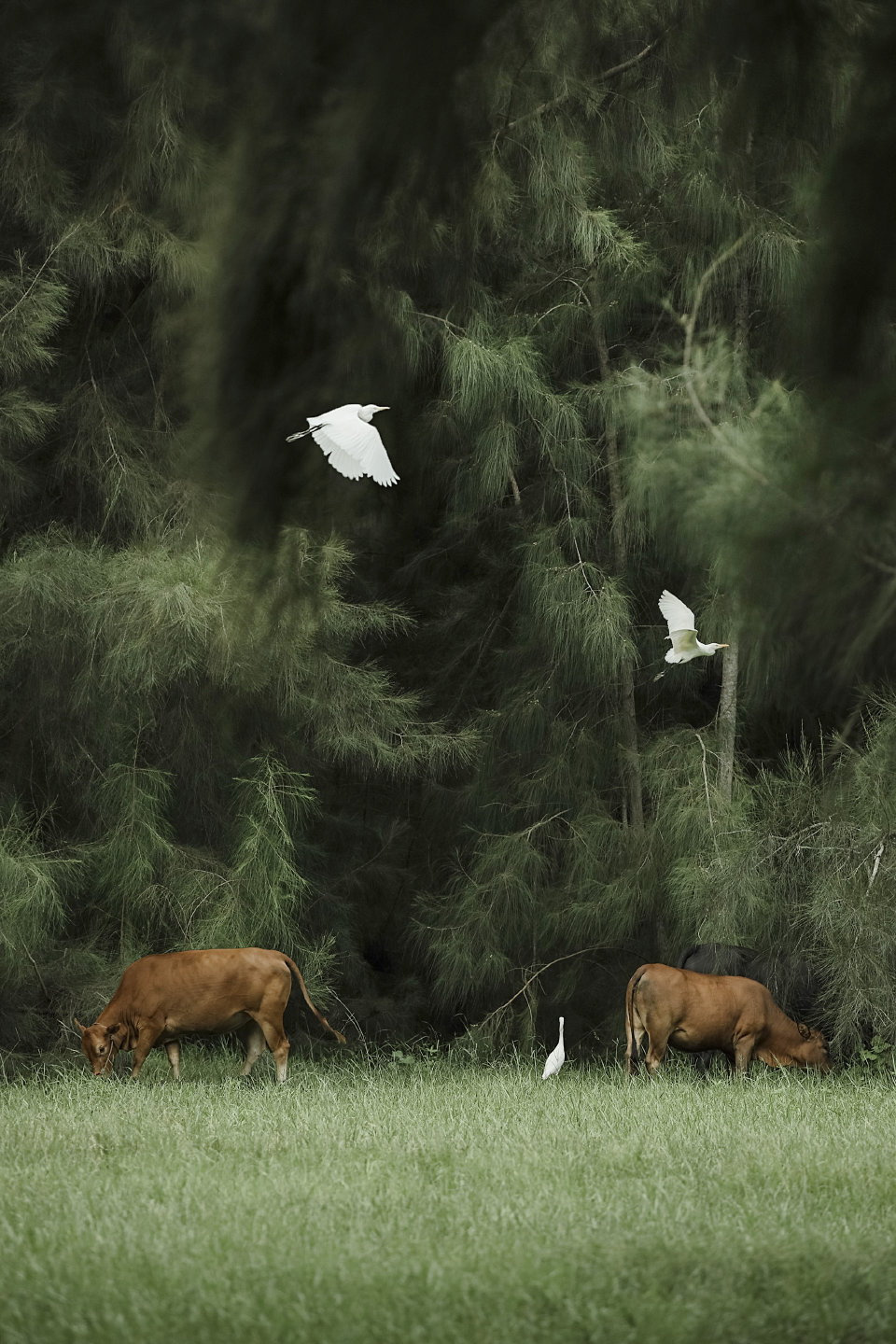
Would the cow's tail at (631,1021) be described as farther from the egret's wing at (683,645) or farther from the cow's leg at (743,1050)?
the egret's wing at (683,645)

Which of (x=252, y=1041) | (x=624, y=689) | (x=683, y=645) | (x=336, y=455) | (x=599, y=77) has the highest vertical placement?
(x=599, y=77)

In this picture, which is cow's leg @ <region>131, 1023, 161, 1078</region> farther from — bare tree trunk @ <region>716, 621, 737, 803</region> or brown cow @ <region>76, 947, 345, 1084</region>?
bare tree trunk @ <region>716, 621, 737, 803</region>

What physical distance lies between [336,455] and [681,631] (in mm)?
4508

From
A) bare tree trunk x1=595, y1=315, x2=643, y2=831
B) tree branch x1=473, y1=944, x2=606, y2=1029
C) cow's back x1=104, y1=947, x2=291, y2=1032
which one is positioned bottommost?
tree branch x1=473, y1=944, x2=606, y2=1029

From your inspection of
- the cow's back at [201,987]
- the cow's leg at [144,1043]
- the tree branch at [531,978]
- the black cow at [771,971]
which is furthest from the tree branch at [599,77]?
the tree branch at [531,978]

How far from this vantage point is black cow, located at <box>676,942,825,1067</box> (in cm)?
901

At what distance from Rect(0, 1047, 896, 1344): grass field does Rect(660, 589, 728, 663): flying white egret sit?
8.29ft

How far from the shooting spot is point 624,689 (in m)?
10.6

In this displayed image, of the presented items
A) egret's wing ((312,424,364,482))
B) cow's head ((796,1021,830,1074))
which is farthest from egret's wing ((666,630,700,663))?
egret's wing ((312,424,364,482))

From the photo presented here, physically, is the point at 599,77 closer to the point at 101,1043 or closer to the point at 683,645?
the point at 683,645

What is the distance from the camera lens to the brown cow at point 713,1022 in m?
8.34

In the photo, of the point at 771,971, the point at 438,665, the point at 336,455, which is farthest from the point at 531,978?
the point at 336,455

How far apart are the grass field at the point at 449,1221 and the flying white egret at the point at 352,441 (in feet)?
7.01

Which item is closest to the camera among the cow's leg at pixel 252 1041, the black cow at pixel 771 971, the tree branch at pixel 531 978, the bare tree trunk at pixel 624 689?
the cow's leg at pixel 252 1041
